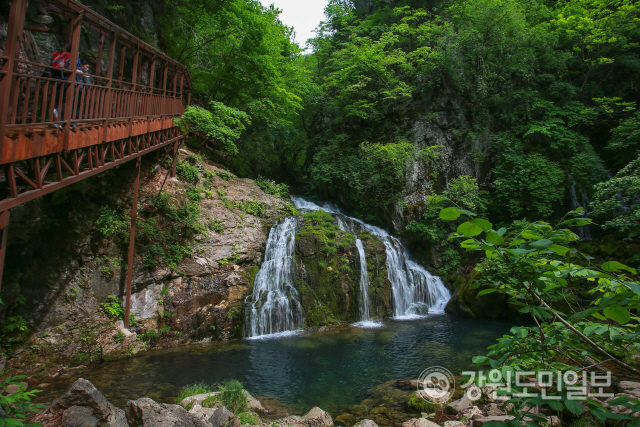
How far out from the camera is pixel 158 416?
4.93 metres

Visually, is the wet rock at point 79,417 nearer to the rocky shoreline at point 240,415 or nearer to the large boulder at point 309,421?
the rocky shoreline at point 240,415

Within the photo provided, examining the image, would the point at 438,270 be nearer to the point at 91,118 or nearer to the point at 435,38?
the point at 435,38

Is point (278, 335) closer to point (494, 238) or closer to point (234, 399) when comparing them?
point (234, 399)

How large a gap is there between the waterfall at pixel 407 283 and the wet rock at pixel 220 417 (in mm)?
10739

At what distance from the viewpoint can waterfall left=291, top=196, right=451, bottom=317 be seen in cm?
1533

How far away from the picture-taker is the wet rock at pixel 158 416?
4809 millimetres

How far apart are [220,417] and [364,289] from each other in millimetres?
9811

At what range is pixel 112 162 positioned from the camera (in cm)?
823

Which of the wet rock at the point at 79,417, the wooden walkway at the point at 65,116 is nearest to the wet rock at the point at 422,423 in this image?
the wet rock at the point at 79,417

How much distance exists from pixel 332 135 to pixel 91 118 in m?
16.7

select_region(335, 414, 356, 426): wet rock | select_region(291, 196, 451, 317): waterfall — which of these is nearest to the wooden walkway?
select_region(335, 414, 356, 426): wet rock

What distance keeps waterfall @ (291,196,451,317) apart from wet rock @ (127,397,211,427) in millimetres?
11258

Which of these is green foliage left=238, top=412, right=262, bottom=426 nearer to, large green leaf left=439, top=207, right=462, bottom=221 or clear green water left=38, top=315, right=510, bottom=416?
clear green water left=38, top=315, right=510, bottom=416

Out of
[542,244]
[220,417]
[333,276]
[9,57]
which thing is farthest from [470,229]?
[333,276]
